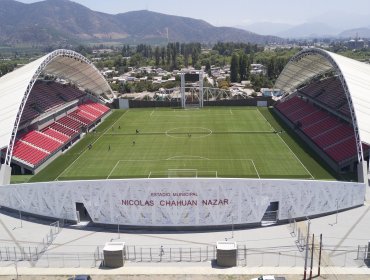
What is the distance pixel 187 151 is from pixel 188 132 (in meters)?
11.6

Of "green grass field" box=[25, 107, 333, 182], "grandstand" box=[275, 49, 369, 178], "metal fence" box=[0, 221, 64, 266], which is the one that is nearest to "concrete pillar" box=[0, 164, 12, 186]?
"green grass field" box=[25, 107, 333, 182]

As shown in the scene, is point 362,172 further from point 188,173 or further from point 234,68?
point 234,68

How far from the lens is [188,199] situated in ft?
104

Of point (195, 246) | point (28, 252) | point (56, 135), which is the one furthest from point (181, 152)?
point (28, 252)

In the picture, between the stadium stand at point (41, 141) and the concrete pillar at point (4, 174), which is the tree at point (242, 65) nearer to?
the stadium stand at point (41, 141)

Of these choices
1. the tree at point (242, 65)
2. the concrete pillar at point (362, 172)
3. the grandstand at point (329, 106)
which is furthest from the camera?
the tree at point (242, 65)

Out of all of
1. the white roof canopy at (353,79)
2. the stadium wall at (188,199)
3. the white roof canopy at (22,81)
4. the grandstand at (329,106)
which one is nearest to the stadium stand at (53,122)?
the white roof canopy at (22,81)

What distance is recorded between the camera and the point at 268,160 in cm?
5003

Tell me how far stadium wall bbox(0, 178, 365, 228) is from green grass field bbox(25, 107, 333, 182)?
11493 mm

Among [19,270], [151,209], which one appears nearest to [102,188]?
[151,209]

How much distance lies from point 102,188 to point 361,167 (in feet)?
86.1

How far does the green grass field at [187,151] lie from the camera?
152 feet

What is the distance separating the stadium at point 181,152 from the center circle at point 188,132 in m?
0.18

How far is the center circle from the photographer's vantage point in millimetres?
63534
